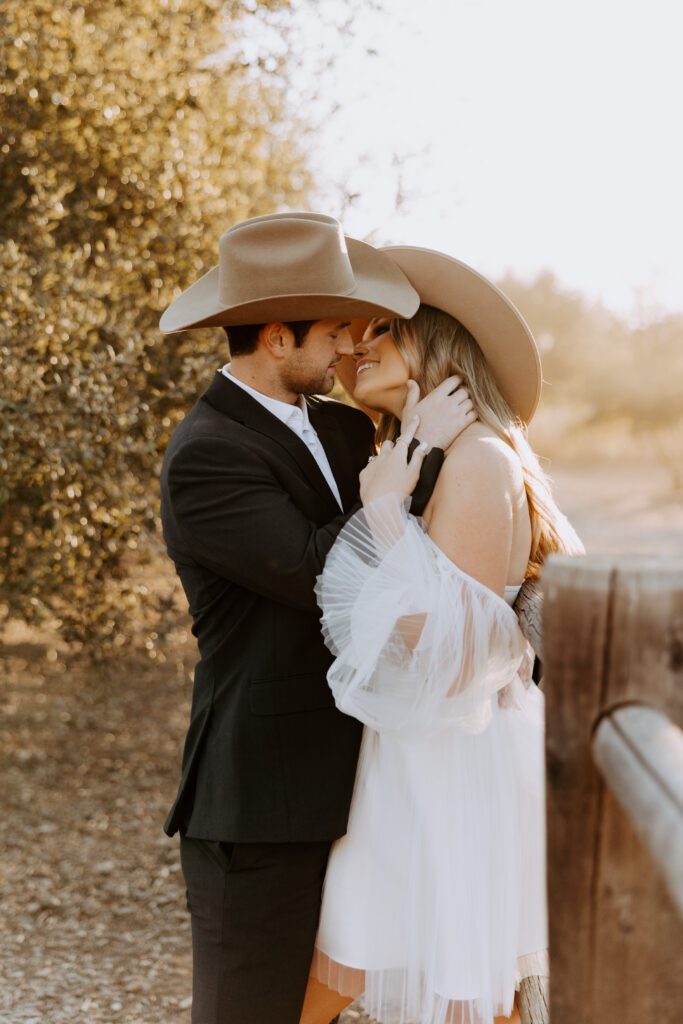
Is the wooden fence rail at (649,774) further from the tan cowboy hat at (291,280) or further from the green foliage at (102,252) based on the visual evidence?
the green foliage at (102,252)

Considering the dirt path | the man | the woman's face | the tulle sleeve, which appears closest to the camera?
the tulle sleeve

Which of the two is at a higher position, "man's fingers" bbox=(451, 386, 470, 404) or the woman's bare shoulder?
"man's fingers" bbox=(451, 386, 470, 404)

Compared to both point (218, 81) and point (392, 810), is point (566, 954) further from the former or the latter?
point (218, 81)

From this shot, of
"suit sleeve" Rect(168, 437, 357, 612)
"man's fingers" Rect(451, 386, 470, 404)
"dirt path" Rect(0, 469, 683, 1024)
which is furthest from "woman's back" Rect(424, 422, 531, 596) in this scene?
"dirt path" Rect(0, 469, 683, 1024)

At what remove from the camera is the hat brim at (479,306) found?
8.79 feet

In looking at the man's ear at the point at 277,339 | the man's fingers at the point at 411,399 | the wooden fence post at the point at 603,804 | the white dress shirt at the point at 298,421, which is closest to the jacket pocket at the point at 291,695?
the white dress shirt at the point at 298,421

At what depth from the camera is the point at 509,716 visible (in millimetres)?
2629

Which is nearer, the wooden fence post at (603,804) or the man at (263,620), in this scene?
the wooden fence post at (603,804)

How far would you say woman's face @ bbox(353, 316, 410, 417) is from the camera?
274 centimetres

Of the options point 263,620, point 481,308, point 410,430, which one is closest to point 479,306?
point 481,308

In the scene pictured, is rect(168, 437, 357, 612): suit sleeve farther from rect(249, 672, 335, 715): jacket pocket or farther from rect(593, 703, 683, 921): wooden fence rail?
rect(593, 703, 683, 921): wooden fence rail

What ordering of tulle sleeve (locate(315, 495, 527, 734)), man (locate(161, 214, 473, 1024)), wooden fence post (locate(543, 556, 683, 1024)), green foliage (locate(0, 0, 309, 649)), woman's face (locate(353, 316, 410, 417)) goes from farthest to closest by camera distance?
1. green foliage (locate(0, 0, 309, 649))
2. woman's face (locate(353, 316, 410, 417))
3. man (locate(161, 214, 473, 1024))
4. tulle sleeve (locate(315, 495, 527, 734))
5. wooden fence post (locate(543, 556, 683, 1024))

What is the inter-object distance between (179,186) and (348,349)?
2809 mm

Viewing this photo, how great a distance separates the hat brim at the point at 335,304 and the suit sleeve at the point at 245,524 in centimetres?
37
